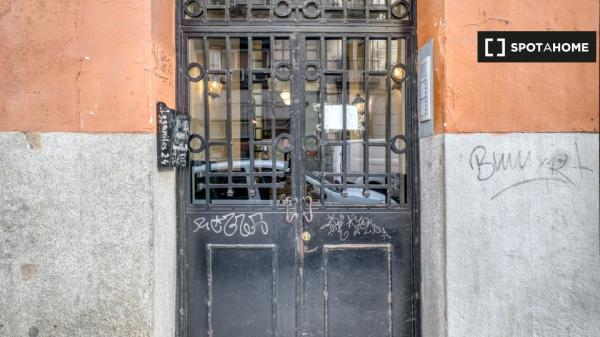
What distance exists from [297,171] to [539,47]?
2.25 m

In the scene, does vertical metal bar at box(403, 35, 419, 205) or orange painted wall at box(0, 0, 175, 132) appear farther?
vertical metal bar at box(403, 35, 419, 205)

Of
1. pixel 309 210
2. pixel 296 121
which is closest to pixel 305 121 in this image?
pixel 296 121

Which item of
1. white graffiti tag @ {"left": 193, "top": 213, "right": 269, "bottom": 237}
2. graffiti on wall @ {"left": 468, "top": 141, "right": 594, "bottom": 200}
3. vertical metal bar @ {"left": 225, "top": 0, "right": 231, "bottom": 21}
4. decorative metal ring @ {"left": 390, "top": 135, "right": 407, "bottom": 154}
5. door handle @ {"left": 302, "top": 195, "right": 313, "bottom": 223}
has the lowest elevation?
white graffiti tag @ {"left": 193, "top": 213, "right": 269, "bottom": 237}

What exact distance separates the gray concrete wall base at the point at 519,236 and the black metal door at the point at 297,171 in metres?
0.54

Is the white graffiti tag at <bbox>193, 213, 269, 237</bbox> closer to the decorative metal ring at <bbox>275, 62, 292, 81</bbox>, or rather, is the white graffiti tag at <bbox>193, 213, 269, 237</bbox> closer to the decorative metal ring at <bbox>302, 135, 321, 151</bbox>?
the decorative metal ring at <bbox>302, 135, 321, 151</bbox>

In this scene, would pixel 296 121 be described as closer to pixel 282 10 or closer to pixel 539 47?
pixel 282 10

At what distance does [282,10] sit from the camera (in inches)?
162

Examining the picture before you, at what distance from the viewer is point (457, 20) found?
3.60 m

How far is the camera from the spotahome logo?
3582 millimetres

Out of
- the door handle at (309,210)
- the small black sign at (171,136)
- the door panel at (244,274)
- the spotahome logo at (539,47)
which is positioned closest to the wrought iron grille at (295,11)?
the spotahome logo at (539,47)

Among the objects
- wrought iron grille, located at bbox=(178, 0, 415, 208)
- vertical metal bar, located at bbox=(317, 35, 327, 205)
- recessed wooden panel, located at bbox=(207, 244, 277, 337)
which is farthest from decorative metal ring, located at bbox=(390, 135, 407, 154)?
recessed wooden panel, located at bbox=(207, 244, 277, 337)

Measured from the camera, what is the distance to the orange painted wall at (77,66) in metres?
3.55

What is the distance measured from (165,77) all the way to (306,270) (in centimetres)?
211

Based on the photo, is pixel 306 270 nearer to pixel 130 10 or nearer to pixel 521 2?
pixel 130 10
